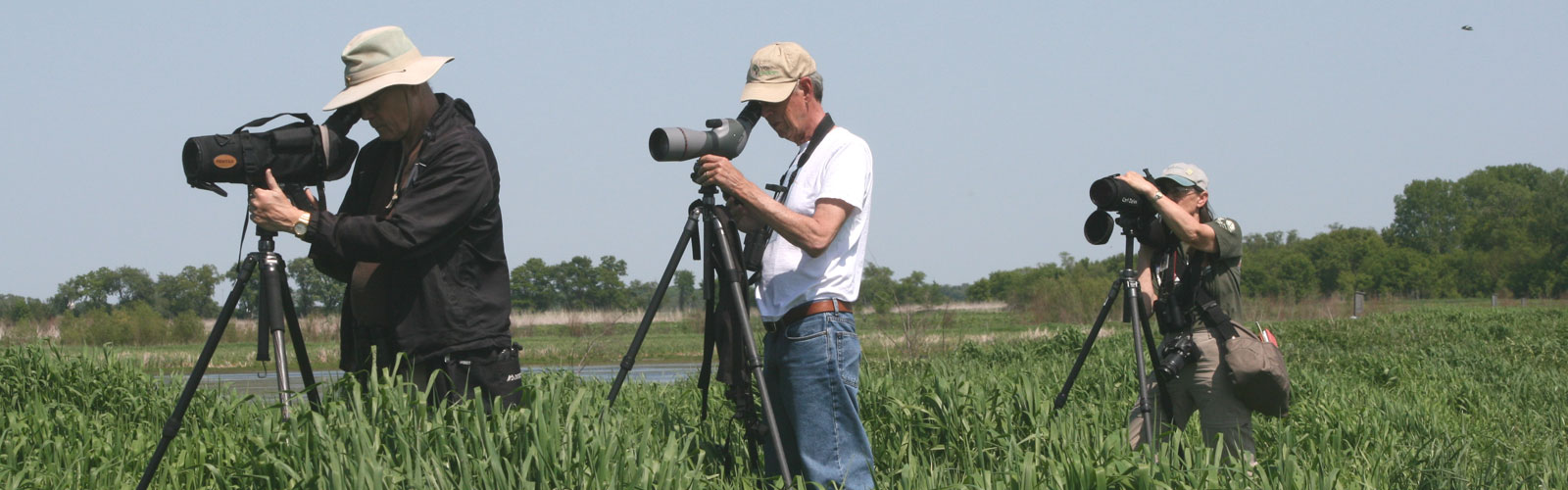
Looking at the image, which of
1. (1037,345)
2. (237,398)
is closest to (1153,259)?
(237,398)

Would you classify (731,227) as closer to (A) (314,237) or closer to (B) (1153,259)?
(A) (314,237)

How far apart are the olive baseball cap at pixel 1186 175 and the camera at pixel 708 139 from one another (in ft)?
5.28

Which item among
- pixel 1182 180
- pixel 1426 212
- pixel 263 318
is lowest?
pixel 263 318

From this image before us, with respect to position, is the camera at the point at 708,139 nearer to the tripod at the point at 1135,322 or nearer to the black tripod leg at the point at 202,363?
the black tripod leg at the point at 202,363

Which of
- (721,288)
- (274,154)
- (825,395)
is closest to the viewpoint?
(274,154)

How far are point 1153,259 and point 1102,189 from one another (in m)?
0.45

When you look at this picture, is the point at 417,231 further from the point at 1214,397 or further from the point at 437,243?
the point at 1214,397

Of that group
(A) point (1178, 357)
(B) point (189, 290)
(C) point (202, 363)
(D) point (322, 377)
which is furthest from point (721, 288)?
(B) point (189, 290)

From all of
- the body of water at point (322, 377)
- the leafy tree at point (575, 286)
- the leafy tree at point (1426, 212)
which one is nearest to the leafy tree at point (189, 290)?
the leafy tree at point (575, 286)

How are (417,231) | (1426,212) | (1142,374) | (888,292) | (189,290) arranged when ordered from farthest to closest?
1. (1426,212)
2. (189,290)
3. (888,292)
4. (1142,374)
5. (417,231)

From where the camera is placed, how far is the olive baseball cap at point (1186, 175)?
4.41m

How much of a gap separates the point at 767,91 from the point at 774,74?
2.1 inches

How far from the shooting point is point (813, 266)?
3482 mm

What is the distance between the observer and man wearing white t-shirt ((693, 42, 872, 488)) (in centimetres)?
344
